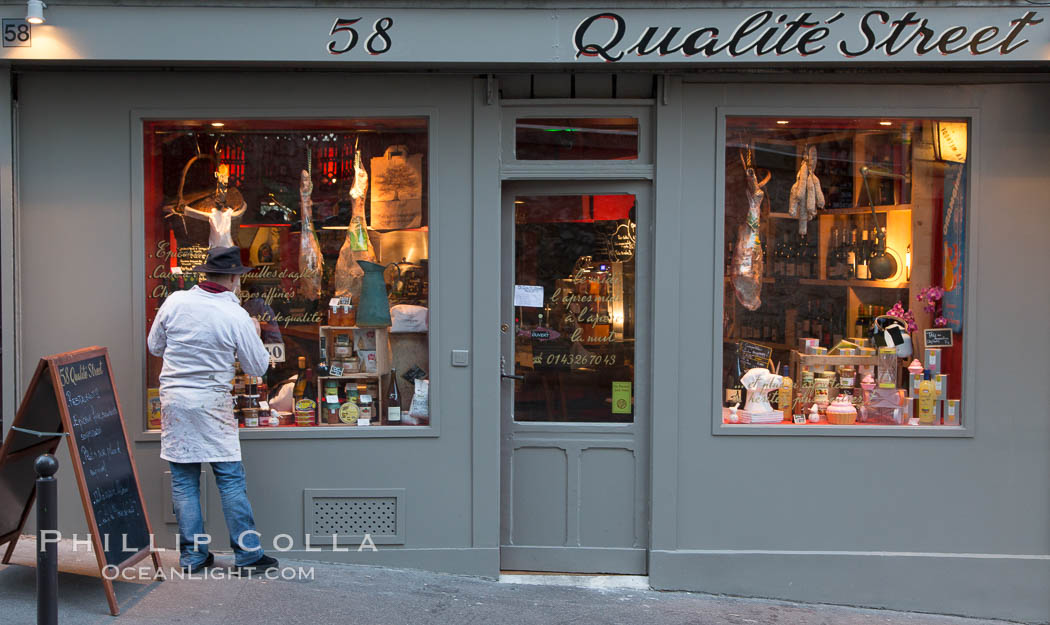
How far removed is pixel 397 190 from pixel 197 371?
5.48 feet

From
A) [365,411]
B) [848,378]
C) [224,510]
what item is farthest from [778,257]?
[224,510]

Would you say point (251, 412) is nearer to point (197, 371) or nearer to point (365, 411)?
point (365, 411)

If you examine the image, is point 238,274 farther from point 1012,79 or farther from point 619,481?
point 1012,79

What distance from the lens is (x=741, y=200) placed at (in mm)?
6039

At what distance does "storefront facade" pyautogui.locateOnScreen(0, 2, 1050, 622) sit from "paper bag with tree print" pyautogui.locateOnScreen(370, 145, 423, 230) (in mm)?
15

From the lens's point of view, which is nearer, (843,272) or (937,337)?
(937,337)

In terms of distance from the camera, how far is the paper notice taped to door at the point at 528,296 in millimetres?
6098

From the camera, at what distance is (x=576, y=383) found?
6.11 meters

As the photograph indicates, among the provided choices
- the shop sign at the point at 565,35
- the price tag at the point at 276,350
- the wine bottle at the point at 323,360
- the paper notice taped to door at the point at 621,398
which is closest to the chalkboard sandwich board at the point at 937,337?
the shop sign at the point at 565,35

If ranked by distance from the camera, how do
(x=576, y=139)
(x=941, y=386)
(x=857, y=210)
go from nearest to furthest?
(x=576, y=139) → (x=941, y=386) → (x=857, y=210)

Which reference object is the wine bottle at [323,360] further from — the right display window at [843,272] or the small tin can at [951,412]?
the small tin can at [951,412]

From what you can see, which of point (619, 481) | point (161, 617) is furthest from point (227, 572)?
point (619, 481)

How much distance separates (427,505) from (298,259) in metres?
1.76

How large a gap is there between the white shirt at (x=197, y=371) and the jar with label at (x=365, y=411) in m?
0.91
